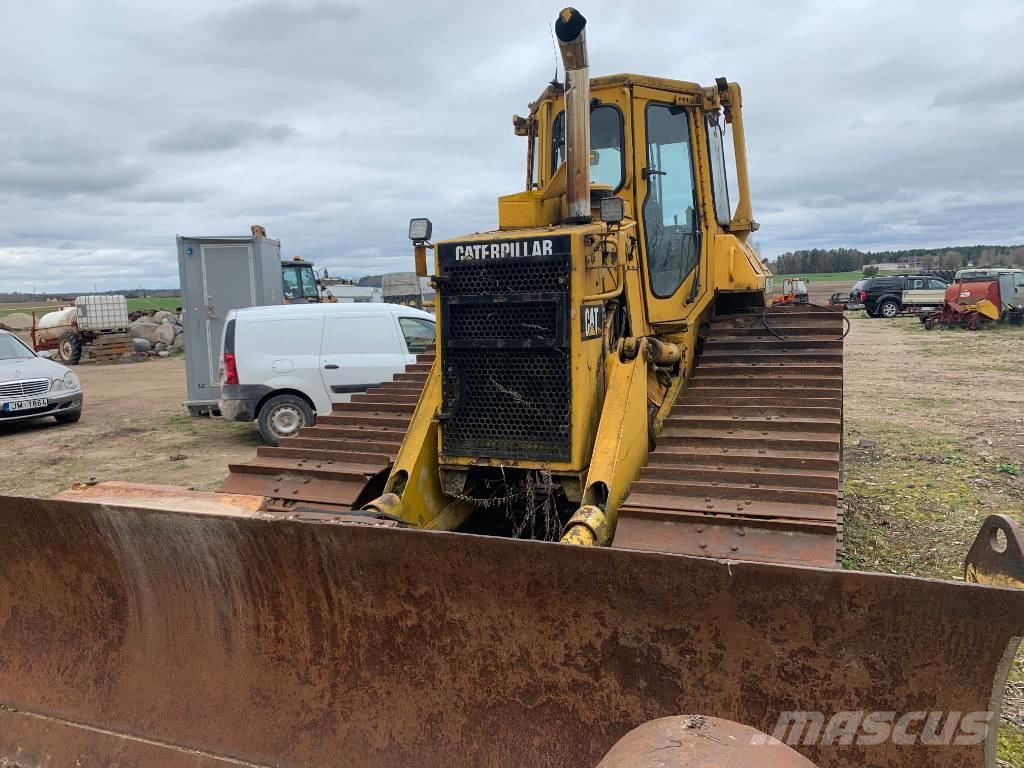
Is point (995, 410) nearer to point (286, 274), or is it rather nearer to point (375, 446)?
point (375, 446)

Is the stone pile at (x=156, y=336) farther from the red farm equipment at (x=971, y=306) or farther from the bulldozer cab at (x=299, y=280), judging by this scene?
the red farm equipment at (x=971, y=306)

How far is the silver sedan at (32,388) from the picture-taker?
38.4ft

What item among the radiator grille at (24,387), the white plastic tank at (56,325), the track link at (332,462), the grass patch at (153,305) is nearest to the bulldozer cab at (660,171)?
the track link at (332,462)

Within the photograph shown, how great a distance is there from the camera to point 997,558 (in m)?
2.68

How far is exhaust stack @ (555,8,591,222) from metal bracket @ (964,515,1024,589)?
8.19ft

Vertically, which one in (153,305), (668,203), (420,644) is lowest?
(420,644)

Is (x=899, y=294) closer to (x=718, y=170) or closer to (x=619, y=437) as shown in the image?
(x=718, y=170)

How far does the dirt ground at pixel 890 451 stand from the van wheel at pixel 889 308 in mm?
14706

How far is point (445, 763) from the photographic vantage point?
2896mm

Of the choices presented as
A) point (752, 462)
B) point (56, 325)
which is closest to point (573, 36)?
point (752, 462)

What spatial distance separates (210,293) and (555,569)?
10.5 meters

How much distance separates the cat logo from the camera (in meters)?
4.09

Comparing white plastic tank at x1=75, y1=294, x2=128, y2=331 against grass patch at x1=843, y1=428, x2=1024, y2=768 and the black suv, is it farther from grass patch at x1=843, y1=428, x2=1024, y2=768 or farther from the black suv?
the black suv

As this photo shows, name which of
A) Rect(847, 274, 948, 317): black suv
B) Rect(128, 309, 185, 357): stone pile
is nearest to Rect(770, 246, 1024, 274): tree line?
Rect(847, 274, 948, 317): black suv
